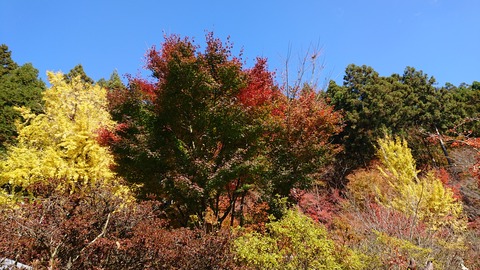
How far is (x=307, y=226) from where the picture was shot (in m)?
5.45

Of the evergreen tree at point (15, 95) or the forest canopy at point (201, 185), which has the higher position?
the evergreen tree at point (15, 95)

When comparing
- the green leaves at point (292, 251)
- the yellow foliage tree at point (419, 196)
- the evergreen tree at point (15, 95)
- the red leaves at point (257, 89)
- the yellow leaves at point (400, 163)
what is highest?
the evergreen tree at point (15, 95)

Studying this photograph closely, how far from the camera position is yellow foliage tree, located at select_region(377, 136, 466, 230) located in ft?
35.8

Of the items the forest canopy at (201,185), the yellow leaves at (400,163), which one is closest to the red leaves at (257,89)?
→ the forest canopy at (201,185)

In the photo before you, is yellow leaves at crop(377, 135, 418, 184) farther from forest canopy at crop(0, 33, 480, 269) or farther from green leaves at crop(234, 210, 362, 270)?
→ green leaves at crop(234, 210, 362, 270)

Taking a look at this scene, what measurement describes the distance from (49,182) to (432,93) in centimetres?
2450

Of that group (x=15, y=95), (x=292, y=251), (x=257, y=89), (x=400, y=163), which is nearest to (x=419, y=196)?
(x=400, y=163)

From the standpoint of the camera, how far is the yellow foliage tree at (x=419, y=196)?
429 inches

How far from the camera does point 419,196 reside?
1177 centimetres

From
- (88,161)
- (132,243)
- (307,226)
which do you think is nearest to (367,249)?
(307,226)

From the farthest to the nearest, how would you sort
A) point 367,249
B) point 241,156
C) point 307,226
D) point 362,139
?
point 362,139, point 241,156, point 367,249, point 307,226

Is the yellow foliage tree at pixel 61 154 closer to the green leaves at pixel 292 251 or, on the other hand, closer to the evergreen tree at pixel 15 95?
the green leaves at pixel 292 251

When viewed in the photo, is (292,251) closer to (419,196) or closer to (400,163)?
(419,196)

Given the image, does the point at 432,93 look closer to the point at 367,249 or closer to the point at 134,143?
the point at 367,249
